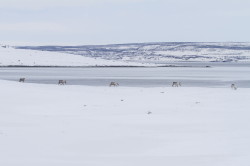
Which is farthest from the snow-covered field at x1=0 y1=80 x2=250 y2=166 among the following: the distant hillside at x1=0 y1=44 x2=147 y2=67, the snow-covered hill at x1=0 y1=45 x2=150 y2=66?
the snow-covered hill at x1=0 y1=45 x2=150 y2=66

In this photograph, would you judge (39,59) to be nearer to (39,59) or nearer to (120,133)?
(39,59)

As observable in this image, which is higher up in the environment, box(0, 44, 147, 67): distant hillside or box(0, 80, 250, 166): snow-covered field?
box(0, 80, 250, 166): snow-covered field

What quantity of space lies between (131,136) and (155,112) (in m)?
7.14

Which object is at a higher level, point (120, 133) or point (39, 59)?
point (120, 133)

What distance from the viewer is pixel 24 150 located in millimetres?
13750

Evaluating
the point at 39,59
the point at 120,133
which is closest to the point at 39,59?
the point at 39,59

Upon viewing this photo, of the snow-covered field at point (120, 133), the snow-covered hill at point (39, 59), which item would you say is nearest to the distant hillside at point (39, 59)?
the snow-covered hill at point (39, 59)

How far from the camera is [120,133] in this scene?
17.0 metres

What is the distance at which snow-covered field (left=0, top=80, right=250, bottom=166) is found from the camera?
1309cm

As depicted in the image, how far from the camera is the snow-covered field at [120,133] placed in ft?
43.0

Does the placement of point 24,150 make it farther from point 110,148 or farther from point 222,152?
point 222,152

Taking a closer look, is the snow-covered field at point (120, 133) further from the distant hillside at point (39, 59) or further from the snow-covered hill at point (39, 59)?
the snow-covered hill at point (39, 59)

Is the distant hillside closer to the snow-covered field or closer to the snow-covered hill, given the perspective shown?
the snow-covered hill

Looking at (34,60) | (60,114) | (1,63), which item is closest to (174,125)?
(60,114)
